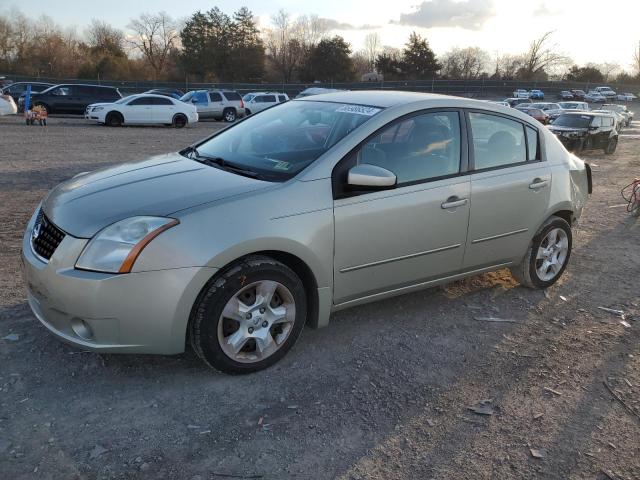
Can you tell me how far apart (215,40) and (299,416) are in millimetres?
69833

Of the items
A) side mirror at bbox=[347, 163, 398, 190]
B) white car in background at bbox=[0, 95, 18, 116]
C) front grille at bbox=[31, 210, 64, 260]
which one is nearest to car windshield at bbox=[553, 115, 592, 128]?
side mirror at bbox=[347, 163, 398, 190]

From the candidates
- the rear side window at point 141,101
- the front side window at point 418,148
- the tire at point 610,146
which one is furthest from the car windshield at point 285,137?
the rear side window at point 141,101

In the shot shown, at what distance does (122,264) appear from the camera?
9.66ft

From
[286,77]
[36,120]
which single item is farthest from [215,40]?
[36,120]

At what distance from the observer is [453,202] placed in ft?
13.3

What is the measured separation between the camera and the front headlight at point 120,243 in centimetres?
295

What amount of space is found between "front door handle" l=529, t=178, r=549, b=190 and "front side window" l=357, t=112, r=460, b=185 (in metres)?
0.87

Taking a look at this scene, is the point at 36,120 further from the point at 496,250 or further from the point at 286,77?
the point at 286,77

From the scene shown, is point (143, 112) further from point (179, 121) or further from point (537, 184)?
point (537, 184)

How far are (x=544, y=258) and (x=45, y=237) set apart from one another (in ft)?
13.2

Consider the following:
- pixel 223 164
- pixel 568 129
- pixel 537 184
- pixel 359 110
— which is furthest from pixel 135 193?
pixel 568 129

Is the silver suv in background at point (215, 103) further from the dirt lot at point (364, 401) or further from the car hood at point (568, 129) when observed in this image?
the dirt lot at point (364, 401)

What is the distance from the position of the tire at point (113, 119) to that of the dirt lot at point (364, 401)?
Answer: 19163 mm

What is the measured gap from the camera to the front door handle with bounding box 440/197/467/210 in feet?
13.2
